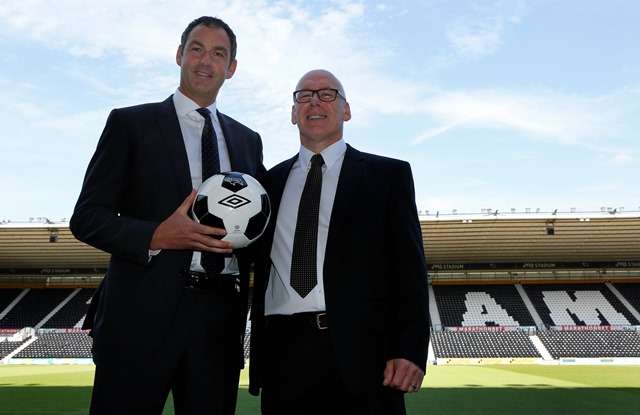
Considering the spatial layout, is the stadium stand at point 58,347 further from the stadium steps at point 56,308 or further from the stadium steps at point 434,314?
the stadium steps at point 434,314

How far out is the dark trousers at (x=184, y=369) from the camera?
2.29 meters

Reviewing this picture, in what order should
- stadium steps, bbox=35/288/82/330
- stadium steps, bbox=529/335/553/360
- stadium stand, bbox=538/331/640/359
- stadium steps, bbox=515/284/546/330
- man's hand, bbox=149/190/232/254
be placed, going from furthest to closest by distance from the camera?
stadium steps, bbox=35/288/82/330 < stadium steps, bbox=515/284/546/330 < stadium steps, bbox=529/335/553/360 < stadium stand, bbox=538/331/640/359 < man's hand, bbox=149/190/232/254

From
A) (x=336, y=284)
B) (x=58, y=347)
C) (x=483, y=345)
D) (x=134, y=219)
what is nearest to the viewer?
(x=134, y=219)

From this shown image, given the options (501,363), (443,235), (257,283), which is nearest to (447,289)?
(443,235)

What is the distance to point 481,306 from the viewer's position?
3055 cm

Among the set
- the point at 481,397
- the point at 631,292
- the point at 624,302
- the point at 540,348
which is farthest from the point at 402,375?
the point at 631,292

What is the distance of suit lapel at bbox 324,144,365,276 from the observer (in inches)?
104

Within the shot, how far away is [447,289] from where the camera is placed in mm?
32719

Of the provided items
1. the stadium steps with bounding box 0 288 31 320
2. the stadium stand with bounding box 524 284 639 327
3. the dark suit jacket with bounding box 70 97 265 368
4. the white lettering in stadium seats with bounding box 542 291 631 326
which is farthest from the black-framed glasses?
the stadium steps with bounding box 0 288 31 320

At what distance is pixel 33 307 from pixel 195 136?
33.4 m

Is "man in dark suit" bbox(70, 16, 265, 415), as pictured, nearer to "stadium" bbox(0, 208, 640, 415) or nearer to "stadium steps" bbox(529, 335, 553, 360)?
"stadium" bbox(0, 208, 640, 415)

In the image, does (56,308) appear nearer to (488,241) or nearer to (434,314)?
(434,314)

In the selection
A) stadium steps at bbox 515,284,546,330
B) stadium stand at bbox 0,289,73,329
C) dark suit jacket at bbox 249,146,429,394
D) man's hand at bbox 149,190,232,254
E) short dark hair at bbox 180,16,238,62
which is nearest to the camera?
man's hand at bbox 149,190,232,254

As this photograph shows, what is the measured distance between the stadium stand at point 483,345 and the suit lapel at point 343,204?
2362 centimetres
